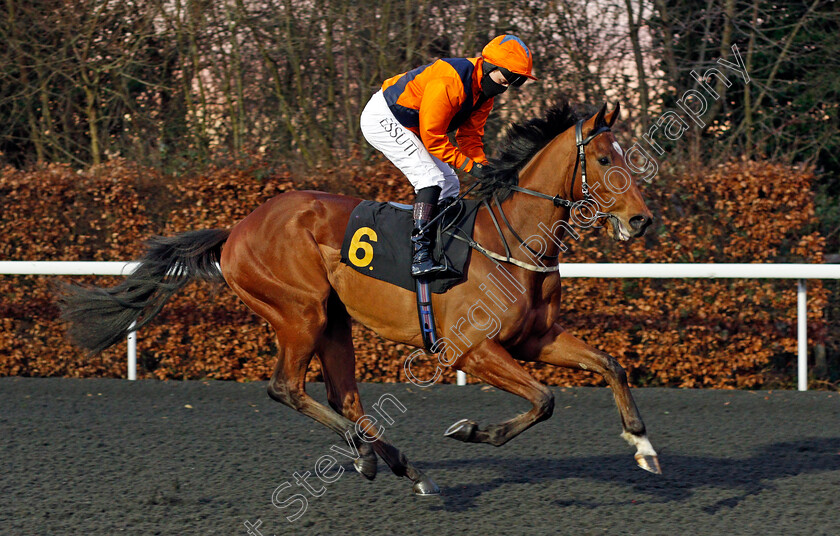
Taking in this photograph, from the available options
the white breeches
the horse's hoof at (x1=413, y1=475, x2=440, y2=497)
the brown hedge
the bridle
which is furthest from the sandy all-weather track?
the white breeches

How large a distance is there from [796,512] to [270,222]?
2522mm

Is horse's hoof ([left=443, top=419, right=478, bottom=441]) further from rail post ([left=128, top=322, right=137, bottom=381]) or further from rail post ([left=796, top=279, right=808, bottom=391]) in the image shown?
rail post ([left=128, top=322, right=137, bottom=381])

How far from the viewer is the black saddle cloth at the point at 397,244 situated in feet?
11.7

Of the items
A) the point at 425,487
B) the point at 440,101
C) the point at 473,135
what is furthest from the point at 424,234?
the point at 425,487

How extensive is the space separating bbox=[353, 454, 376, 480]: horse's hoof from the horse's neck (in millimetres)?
1114

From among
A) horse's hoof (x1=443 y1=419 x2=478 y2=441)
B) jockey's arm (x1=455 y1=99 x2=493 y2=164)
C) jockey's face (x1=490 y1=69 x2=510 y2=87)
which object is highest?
jockey's face (x1=490 y1=69 x2=510 y2=87)

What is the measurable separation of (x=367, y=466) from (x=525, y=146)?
4.94 ft

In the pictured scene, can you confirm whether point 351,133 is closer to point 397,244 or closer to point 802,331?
point 802,331

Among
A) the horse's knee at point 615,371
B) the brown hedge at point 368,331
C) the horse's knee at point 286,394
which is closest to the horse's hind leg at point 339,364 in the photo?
the horse's knee at point 286,394

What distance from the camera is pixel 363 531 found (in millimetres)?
3082

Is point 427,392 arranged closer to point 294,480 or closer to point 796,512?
point 294,480

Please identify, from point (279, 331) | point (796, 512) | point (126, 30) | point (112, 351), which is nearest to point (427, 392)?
point (279, 331)

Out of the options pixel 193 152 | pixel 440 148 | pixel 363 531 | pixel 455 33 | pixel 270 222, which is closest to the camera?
pixel 363 531

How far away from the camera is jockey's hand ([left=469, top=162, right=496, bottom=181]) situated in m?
3.62
